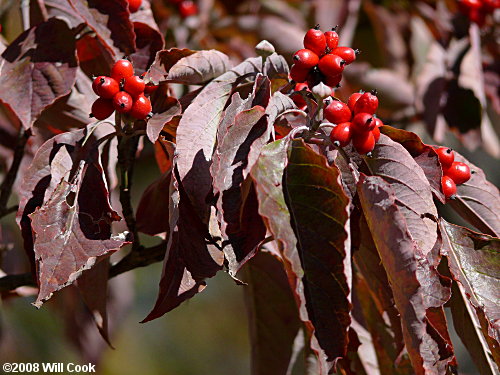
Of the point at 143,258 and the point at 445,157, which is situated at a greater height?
the point at 445,157

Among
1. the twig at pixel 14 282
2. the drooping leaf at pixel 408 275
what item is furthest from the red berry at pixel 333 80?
the twig at pixel 14 282

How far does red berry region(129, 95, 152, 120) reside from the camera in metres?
1.07

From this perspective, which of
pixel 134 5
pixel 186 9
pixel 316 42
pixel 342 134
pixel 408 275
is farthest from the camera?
pixel 186 9

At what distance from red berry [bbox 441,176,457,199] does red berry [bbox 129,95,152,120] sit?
0.48m

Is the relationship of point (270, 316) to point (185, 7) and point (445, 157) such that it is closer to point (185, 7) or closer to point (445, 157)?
point (445, 157)

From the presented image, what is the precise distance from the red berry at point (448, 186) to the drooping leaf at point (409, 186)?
4.3 inches

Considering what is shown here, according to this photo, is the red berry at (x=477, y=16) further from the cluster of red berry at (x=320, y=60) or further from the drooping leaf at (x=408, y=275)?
the drooping leaf at (x=408, y=275)

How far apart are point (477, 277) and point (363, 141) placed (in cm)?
28

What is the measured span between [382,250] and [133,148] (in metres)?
0.52

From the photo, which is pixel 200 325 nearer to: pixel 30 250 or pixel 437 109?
pixel 437 109

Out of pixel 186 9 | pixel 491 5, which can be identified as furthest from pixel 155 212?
pixel 491 5

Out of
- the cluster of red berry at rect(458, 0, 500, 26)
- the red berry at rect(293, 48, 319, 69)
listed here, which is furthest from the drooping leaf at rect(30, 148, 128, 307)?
the cluster of red berry at rect(458, 0, 500, 26)

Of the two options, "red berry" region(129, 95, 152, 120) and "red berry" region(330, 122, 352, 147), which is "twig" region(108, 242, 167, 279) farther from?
"red berry" region(330, 122, 352, 147)

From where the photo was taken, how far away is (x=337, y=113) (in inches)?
39.2
